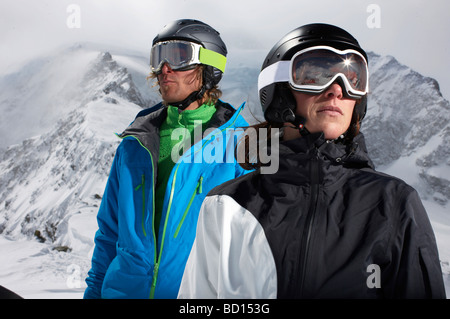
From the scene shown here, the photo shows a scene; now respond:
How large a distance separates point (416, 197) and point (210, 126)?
166cm

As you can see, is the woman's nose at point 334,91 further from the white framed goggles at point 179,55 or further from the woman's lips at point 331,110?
the white framed goggles at point 179,55

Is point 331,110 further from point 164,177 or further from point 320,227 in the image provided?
point 164,177

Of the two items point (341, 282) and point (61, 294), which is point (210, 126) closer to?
point (341, 282)

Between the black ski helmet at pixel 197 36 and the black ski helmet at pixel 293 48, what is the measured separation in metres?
1.16

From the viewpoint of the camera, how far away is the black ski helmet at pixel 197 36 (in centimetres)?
328

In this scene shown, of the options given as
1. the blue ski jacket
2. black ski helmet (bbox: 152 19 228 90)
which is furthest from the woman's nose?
black ski helmet (bbox: 152 19 228 90)

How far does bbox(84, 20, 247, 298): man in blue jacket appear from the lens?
2.43 meters

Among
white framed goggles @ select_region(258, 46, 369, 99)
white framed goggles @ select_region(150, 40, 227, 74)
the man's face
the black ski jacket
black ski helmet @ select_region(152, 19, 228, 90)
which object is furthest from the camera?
black ski helmet @ select_region(152, 19, 228, 90)

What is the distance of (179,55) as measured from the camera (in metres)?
3.16

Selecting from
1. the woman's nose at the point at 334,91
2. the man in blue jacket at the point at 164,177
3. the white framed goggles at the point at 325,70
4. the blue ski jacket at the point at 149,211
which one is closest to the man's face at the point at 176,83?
the man in blue jacket at the point at 164,177

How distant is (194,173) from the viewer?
8.36 feet

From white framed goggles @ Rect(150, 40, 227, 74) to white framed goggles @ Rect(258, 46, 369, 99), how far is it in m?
1.28

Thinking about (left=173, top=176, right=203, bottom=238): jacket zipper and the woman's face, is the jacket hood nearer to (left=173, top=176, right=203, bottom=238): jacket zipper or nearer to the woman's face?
the woman's face

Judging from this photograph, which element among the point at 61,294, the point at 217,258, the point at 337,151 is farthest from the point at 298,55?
the point at 61,294
